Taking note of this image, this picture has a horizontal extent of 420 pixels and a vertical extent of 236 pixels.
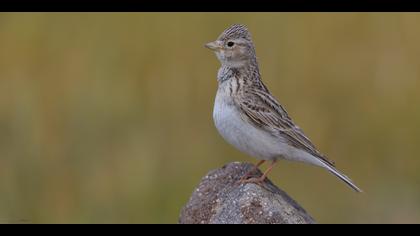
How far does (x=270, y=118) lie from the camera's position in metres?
11.4

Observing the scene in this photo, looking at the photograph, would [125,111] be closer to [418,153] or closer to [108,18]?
[108,18]

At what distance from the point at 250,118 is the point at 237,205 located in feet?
6.01

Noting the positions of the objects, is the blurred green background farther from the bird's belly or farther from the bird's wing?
the bird's belly

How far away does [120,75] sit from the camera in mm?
15594

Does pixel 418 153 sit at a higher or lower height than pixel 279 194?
lower

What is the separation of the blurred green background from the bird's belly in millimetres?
3159

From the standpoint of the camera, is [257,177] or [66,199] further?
[66,199]

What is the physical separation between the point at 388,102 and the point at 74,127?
15.7 ft

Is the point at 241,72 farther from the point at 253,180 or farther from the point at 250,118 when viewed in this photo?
the point at 253,180

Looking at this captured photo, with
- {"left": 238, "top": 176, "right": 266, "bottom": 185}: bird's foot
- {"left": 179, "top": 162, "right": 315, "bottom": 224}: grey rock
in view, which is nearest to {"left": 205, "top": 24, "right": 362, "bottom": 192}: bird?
{"left": 238, "top": 176, "right": 266, "bottom": 185}: bird's foot

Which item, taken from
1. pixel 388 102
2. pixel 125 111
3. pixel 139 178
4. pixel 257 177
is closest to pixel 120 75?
pixel 125 111

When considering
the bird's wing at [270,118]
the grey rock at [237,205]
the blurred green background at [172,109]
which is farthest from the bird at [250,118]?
the blurred green background at [172,109]

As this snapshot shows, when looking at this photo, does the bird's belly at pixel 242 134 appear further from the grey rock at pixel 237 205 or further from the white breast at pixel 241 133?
the grey rock at pixel 237 205

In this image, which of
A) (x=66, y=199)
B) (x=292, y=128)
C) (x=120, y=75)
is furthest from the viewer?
(x=120, y=75)
